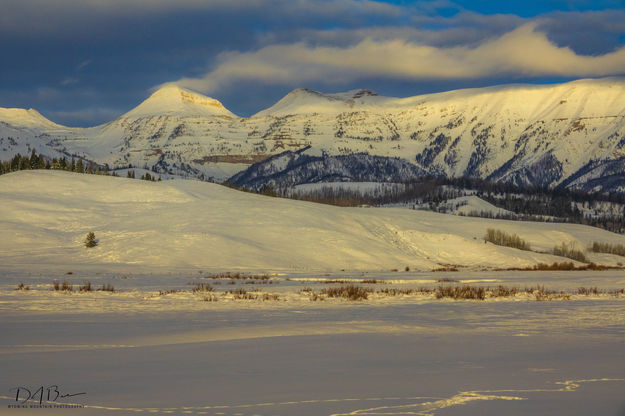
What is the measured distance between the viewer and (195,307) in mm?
27797

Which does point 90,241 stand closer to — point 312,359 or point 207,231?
point 207,231

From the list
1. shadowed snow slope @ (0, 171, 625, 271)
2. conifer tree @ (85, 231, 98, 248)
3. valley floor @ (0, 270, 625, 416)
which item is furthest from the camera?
conifer tree @ (85, 231, 98, 248)

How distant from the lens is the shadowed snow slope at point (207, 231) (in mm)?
79250

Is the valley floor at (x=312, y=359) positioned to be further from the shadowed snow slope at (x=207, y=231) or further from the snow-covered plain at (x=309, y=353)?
the shadowed snow slope at (x=207, y=231)

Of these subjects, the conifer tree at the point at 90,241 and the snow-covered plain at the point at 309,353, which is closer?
the snow-covered plain at the point at 309,353

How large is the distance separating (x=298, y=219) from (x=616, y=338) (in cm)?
8924

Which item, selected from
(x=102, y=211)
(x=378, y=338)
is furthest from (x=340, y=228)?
(x=378, y=338)

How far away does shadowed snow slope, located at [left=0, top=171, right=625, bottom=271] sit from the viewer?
79250 mm

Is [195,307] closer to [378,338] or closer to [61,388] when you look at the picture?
[378,338]

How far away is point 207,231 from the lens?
299ft

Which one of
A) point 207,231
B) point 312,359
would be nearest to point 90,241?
point 207,231

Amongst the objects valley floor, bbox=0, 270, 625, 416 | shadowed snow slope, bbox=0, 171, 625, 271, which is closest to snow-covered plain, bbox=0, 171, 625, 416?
valley floor, bbox=0, 270, 625, 416

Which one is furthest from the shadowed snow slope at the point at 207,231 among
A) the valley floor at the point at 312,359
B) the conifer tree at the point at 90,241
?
the valley floor at the point at 312,359

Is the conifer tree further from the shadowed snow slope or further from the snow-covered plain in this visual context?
the snow-covered plain
